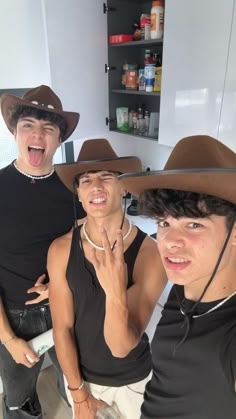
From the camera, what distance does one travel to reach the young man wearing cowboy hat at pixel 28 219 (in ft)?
3.66

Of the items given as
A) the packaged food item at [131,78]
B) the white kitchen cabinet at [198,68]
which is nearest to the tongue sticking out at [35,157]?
the white kitchen cabinet at [198,68]

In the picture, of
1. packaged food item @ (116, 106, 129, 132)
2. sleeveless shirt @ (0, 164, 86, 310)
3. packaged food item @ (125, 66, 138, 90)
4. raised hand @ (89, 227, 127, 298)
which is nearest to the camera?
raised hand @ (89, 227, 127, 298)

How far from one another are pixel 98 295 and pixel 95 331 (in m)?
0.13

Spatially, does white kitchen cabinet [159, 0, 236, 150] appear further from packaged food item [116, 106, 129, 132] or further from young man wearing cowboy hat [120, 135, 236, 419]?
young man wearing cowboy hat [120, 135, 236, 419]

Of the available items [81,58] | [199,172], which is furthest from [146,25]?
[199,172]

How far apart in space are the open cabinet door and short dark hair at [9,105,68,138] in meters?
0.54

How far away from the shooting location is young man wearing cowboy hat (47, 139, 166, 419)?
2.82 ft

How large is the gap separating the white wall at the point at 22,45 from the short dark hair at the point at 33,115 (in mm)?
527

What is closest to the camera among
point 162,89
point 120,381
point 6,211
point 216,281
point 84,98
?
point 216,281

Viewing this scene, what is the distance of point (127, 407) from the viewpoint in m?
0.94

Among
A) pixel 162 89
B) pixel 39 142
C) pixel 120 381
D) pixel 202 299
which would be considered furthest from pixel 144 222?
pixel 202 299

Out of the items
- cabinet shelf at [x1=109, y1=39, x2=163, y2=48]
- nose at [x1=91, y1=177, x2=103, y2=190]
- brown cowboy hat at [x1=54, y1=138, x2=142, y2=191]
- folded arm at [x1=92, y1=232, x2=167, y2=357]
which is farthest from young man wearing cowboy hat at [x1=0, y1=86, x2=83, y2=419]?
A: cabinet shelf at [x1=109, y1=39, x2=163, y2=48]

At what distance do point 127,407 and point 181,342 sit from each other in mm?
501

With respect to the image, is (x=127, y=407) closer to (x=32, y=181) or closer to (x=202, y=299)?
(x=202, y=299)
